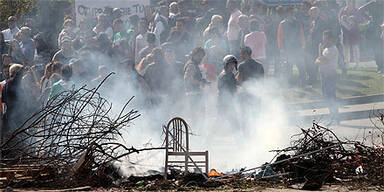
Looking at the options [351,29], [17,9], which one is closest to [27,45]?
[17,9]

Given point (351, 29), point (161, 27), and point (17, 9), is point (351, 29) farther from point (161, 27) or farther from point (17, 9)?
point (17, 9)

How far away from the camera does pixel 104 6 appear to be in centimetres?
1648

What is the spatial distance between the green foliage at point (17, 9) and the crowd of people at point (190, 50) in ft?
2.58

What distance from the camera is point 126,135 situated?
11.1m

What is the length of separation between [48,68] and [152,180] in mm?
4745

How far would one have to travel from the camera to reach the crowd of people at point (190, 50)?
11.3 m

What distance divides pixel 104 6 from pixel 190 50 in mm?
3573

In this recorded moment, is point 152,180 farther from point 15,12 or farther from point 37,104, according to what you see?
point 15,12

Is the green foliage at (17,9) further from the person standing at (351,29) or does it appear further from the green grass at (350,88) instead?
the person standing at (351,29)

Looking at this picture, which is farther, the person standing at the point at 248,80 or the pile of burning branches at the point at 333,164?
the person standing at the point at 248,80

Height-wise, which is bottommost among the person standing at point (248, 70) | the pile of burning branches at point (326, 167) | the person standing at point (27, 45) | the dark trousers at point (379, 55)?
the pile of burning branches at point (326, 167)

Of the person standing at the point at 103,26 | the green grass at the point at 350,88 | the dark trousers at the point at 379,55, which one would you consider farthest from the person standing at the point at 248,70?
the dark trousers at the point at 379,55

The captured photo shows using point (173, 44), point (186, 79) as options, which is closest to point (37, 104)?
point (186, 79)

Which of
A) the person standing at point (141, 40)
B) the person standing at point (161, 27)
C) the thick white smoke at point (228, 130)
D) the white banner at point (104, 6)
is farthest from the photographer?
the white banner at point (104, 6)
